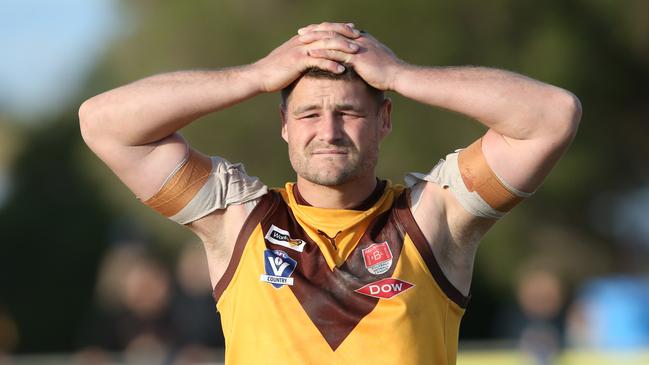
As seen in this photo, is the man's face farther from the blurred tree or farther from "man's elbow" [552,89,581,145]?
the blurred tree

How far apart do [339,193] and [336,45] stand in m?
0.63

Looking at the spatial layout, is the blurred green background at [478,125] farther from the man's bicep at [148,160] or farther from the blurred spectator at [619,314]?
the man's bicep at [148,160]

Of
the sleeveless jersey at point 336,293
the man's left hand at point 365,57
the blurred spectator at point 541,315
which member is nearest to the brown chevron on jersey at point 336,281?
the sleeveless jersey at point 336,293

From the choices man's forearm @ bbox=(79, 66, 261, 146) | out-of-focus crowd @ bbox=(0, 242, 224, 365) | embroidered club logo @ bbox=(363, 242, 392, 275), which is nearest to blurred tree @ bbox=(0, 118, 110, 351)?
out-of-focus crowd @ bbox=(0, 242, 224, 365)

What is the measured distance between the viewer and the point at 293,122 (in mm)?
4859

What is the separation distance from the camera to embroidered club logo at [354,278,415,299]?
474 cm

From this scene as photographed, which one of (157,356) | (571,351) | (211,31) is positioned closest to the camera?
(157,356)

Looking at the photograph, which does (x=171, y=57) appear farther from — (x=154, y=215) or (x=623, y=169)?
(x=623, y=169)

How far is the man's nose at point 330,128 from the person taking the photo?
469 cm

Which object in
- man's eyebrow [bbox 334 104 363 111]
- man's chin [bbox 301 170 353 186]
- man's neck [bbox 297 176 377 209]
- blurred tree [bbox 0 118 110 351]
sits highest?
man's eyebrow [bbox 334 104 363 111]

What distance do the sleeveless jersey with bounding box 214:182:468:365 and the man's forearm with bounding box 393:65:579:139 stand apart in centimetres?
51

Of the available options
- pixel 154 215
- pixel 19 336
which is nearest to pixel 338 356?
pixel 154 215

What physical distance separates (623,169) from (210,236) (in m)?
20.3

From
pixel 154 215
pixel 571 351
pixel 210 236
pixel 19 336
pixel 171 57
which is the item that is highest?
pixel 210 236
